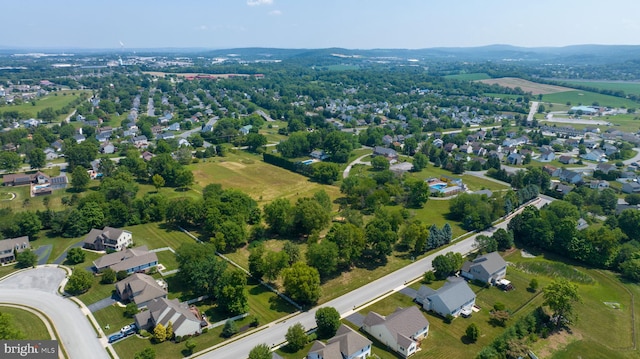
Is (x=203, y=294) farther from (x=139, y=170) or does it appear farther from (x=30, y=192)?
(x=30, y=192)

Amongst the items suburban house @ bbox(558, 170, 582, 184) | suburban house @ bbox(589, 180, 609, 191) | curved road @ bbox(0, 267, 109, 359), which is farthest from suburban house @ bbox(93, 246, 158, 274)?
suburban house @ bbox(589, 180, 609, 191)

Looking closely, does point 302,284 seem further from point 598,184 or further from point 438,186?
point 598,184

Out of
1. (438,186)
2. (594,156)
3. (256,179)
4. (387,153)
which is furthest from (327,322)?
(594,156)

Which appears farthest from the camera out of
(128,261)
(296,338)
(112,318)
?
(128,261)

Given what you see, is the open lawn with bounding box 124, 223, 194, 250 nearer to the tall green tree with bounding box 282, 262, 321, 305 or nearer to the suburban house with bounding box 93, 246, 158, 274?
the suburban house with bounding box 93, 246, 158, 274

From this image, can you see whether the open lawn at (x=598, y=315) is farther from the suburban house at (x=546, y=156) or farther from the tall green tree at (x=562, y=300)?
the suburban house at (x=546, y=156)

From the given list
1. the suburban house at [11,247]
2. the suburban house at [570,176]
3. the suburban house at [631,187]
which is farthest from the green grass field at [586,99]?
the suburban house at [11,247]
